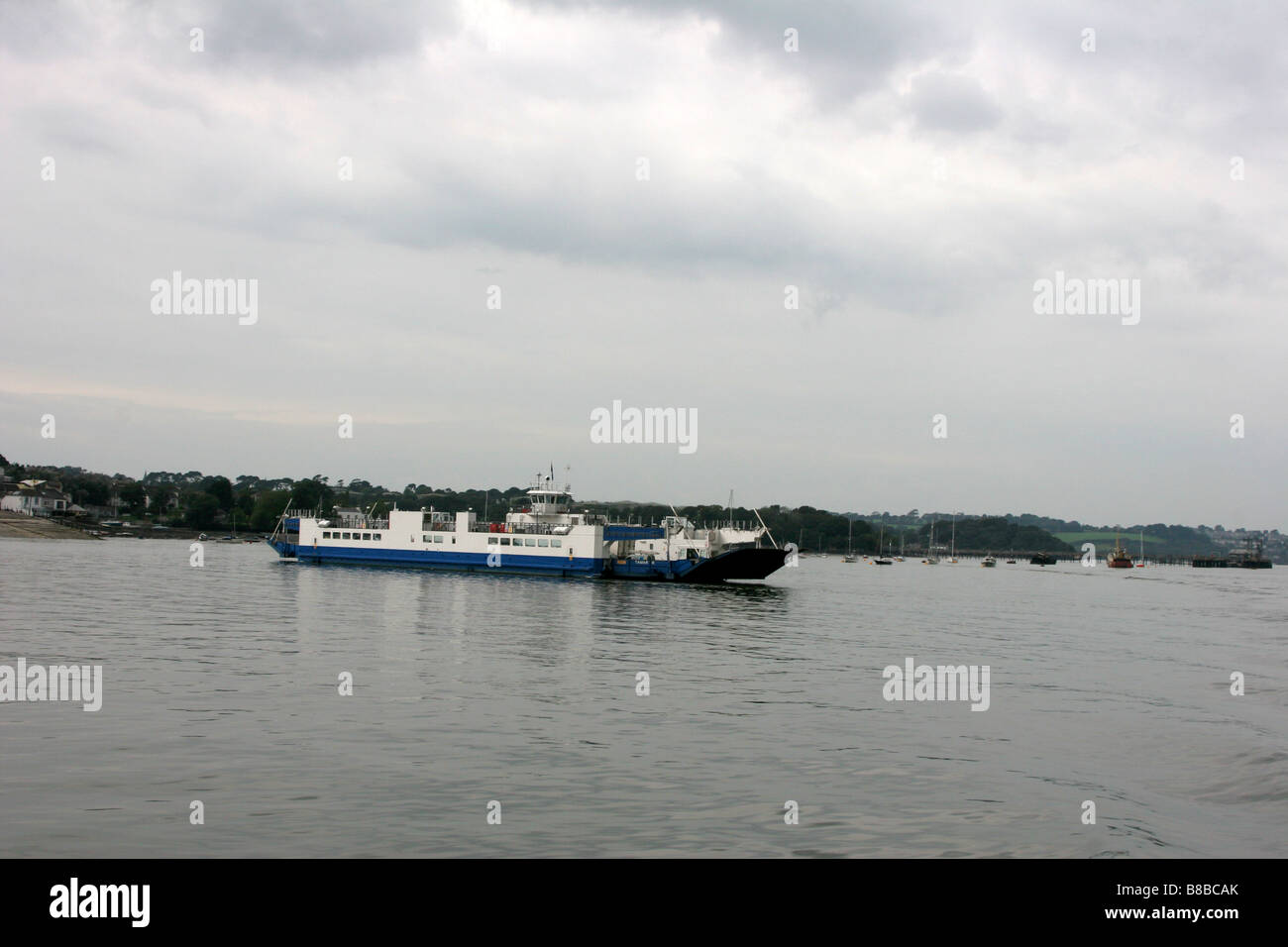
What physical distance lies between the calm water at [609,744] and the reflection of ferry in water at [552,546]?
40005mm

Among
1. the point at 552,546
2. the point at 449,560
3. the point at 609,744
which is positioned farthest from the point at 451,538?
the point at 609,744

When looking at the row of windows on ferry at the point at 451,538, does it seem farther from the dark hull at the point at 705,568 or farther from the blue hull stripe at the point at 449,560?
the dark hull at the point at 705,568

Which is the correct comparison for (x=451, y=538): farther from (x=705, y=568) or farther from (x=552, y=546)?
(x=705, y=568)

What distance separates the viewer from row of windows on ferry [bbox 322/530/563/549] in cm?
9225

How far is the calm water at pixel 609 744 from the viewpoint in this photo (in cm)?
1525

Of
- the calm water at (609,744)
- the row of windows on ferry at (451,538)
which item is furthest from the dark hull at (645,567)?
the calm water at (609,744)

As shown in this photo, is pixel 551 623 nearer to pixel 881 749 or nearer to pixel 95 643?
pixel 95 643

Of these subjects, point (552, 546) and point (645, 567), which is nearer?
point (645, 567)

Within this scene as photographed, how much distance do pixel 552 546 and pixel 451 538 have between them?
481 inches

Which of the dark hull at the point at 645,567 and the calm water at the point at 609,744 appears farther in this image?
the dark hull at the point at 645,567

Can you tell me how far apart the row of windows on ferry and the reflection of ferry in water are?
10 centimetres

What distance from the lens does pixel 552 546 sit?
300ft
